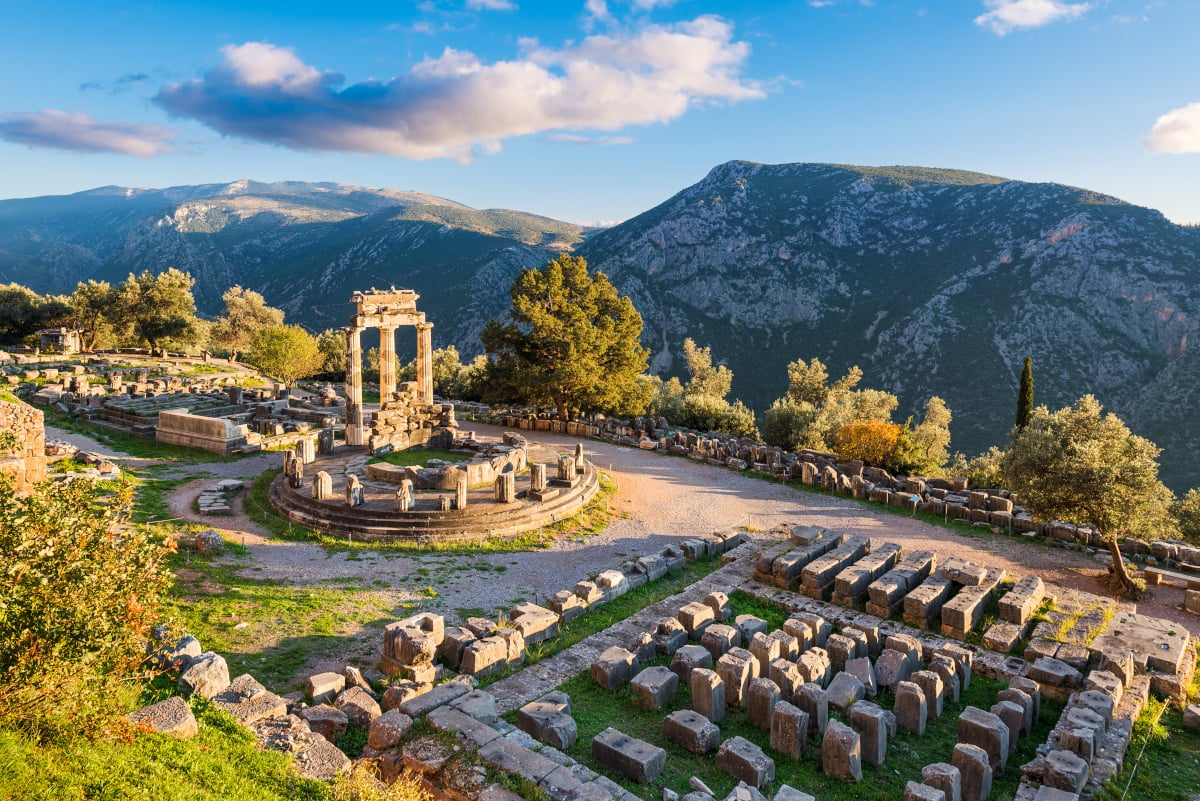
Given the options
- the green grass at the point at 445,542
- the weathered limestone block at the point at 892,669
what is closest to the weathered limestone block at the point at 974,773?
the weathered limestone block at the point at 892,669

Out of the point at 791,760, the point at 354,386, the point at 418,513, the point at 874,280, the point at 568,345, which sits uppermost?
the point at 874,280

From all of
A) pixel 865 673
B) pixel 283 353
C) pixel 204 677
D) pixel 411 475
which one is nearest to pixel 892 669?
pixel 865 673

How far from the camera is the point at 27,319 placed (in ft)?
194

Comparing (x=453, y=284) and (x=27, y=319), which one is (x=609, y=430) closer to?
(x=27, y=319)

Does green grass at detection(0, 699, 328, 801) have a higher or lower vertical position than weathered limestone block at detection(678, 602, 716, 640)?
higher

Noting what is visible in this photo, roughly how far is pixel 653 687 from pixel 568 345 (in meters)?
25.0

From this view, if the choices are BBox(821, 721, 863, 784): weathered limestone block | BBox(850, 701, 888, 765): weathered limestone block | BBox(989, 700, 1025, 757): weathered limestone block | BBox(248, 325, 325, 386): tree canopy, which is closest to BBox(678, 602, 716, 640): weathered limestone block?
BBox(850, 701, 888, 765): weathered limestone block

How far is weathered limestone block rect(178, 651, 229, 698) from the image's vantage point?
9703 millimetres

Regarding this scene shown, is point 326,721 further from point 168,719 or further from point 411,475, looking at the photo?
point 411,475

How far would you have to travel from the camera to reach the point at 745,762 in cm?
937

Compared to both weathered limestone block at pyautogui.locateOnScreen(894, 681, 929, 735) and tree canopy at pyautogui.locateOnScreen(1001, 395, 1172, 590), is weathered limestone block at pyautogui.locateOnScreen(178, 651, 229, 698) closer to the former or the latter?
weathered limestone block at pyautogui.locateOnScreen(894, 681, 929, 735)

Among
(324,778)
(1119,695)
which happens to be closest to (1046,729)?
(1119,695)

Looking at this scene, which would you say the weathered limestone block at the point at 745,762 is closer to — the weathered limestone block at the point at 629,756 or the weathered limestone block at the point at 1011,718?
the weathered limestone block at the point at 629,756

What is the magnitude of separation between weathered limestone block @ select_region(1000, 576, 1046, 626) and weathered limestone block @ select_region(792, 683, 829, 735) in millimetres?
6603
